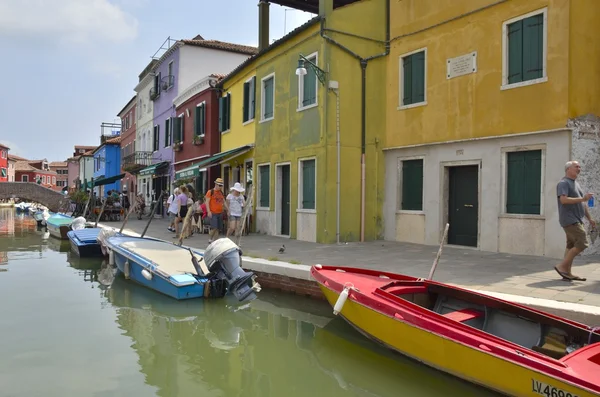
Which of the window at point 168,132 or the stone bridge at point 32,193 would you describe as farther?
the stone bridge at point 32,193

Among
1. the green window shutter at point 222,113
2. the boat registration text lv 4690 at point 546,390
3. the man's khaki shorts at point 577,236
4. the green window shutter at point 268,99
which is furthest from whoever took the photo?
the green window shutter at point 222,113

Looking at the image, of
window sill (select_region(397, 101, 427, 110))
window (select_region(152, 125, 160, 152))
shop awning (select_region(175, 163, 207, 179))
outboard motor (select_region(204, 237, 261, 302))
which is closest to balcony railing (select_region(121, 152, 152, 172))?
window (select_region(152, 125, 160, 152))

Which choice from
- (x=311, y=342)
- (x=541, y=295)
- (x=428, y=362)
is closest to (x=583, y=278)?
(x=541, y=295)

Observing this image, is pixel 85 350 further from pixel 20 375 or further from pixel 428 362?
pixel 428 362

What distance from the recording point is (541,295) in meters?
5.87

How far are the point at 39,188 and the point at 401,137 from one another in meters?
34.5

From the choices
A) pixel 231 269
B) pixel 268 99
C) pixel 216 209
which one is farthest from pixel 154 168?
pixel 231 269

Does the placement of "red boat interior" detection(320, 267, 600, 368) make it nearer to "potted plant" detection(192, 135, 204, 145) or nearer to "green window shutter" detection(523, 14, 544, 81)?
"green window shutter" detection(523, 14, 544, 81)

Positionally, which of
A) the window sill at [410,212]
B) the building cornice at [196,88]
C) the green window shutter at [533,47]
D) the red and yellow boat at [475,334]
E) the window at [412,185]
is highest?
the building cornice at [196,88]

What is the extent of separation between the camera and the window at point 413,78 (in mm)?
11578

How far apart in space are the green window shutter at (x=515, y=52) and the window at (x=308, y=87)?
14.9 ft

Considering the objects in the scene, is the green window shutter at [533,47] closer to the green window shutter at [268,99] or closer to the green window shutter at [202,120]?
the green window shutter at [268,99]

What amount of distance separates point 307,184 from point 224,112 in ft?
21.0

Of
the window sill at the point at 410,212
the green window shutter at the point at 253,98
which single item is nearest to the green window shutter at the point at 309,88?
the green window shutter at the point at 253,98
